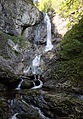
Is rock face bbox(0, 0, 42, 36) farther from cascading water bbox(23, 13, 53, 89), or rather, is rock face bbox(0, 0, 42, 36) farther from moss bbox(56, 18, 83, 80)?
moss bbox(56, 18, 83, 80)

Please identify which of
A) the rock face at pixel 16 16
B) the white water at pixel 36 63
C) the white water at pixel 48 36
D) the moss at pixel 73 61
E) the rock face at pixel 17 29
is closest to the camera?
the moss at pixel 73 61

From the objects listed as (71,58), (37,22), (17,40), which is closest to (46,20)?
(37,22)

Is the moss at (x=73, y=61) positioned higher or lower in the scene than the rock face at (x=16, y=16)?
lower

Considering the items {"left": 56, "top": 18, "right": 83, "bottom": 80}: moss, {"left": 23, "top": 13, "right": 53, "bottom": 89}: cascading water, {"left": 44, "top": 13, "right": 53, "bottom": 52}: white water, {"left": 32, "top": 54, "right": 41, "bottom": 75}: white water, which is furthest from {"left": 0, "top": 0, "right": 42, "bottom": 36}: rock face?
{"left": 56, "top": 18, "right": 83, "bottom": 80}: moss

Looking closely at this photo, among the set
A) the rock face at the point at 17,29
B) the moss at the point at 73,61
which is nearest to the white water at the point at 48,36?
the rock face at the point at 17,29

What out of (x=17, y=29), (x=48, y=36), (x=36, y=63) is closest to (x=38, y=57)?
(x=36, y=63)

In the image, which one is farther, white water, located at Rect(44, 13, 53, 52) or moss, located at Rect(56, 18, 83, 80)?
white water, located at Rect(44, 13, 53, 52)

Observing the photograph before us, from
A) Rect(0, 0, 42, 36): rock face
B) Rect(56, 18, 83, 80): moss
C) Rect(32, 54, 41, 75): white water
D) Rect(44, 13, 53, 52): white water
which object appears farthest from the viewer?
Rect(44, 13, 53, 52): white water

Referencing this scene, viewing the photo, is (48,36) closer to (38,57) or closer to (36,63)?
(38,57)

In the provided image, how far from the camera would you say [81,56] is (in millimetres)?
6902

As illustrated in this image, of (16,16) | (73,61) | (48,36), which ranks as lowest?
(73,61)

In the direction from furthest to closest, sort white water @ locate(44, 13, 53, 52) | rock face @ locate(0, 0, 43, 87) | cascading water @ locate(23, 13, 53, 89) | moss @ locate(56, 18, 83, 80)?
white water @ locate(44, 13, 53, 52) → rock face @ locate(0, 0, 43, 87) → cascading water @ locate(23, 13, 53, 89) → moss @ locate(56, 18, 83, 80)

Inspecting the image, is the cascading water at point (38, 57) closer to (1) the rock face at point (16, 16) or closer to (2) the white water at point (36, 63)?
(2) the white water at point (36, 63)

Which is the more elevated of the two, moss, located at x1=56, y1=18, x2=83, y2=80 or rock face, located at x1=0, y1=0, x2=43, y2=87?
rock face, located at x1=0, y1=0, x2=43, y2=87
